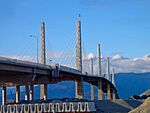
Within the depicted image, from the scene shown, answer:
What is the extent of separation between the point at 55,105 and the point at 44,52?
2842cm

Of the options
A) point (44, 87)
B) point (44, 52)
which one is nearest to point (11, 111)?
point (44, 52)

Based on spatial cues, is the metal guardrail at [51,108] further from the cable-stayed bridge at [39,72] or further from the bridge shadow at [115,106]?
the bridge shadow at [115,106]

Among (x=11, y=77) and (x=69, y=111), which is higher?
(x=11, y=77)

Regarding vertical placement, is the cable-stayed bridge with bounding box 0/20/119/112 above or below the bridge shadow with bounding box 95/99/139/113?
above

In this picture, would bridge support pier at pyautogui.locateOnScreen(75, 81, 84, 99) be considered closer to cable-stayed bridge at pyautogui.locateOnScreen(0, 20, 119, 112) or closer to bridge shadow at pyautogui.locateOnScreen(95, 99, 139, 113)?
cable-stayed bridge at pyautogui.locateOnScreen(0, 20, 119, 112)

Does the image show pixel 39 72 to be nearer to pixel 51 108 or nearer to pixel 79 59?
pixel 51 108

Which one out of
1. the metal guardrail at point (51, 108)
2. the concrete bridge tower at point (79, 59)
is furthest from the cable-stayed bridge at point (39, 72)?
the metal guardrail at point (51, 108)

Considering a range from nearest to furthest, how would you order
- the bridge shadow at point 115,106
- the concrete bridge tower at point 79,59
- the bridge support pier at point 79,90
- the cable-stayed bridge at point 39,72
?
the cable-stayed bridge at point 39,72 → the bridge shadow at point 115,106 → the concrete bridge tower at point 79,59 → the bridge support pier at point 79,90

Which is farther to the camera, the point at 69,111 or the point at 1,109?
the point at 1,109

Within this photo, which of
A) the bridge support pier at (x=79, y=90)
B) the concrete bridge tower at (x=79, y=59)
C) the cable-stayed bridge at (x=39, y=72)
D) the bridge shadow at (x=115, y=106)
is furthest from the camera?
the bridge support pier at (x=79, y=90)

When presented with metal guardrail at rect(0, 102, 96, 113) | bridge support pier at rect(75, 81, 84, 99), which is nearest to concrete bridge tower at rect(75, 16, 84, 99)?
bridge support pier at rect(75, 81, 84, 99)

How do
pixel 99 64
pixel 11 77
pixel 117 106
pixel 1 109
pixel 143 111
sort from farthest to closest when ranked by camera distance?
pixel 99 64 → pixel 117 106 → pixel 11 77 → pixel 1 109 → pixel 143 111

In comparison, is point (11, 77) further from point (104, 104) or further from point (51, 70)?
point (104, 104)

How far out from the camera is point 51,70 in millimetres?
107750
